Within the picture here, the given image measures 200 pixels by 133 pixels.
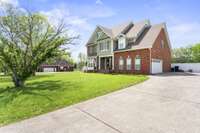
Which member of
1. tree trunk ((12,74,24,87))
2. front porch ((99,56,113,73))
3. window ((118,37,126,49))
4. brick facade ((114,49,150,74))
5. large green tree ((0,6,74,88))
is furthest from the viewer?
front porch ((99,56,113,73))

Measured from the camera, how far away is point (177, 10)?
47.0ft

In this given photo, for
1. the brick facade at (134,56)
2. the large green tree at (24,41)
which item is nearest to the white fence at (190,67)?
the brick facade at (134,56)

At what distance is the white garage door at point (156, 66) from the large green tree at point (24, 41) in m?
13.3

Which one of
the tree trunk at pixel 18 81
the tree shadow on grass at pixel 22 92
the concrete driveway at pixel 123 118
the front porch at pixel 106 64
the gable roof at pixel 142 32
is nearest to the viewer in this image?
the concrete driveway at pixel 123 118

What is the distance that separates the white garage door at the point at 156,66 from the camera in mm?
21570

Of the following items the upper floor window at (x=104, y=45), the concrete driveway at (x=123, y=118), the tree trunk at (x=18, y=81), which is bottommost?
the concrete driveway at (x=123, y=118)

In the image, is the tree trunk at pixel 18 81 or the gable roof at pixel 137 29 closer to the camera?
the tree trunk at pixel 18 81

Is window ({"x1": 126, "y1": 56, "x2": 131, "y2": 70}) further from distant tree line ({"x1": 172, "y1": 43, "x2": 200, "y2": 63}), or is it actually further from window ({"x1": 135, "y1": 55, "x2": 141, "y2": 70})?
distant tree line ({"x1": 172, "y1": 43, "x2": 200, "y2": 63})

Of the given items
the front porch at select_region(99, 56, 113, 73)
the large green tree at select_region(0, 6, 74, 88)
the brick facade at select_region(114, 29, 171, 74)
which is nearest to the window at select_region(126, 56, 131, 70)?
the brick facade at select_region(114, 29, 171, 74)

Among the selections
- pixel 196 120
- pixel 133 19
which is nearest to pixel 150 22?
pixel 133 19

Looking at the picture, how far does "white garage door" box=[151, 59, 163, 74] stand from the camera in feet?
70.8

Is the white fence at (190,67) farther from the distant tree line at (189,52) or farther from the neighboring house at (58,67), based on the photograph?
the neighboring house at (58,67)

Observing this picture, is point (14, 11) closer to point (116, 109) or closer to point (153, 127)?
point (116, 109)

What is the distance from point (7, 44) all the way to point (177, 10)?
14.0 metres
